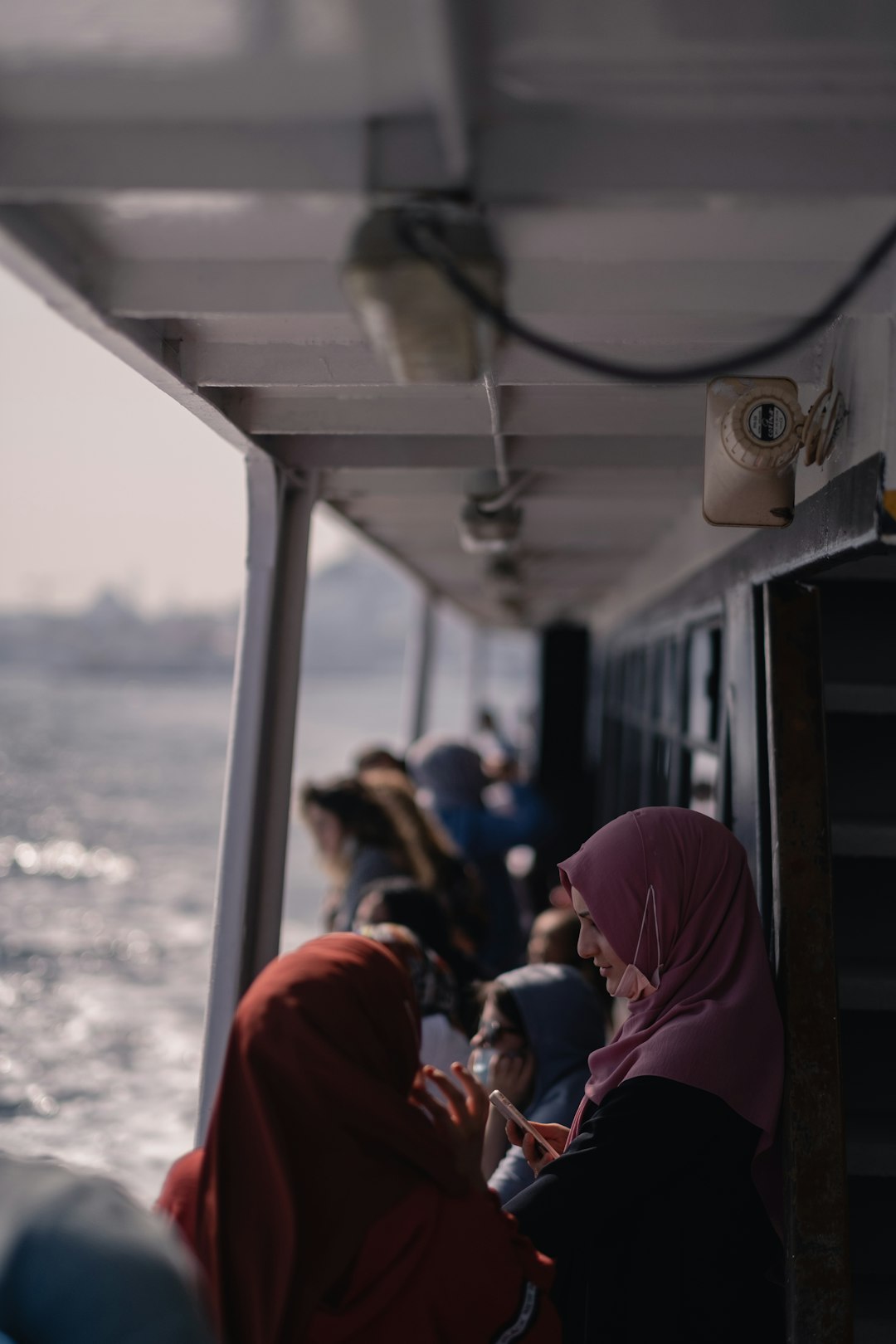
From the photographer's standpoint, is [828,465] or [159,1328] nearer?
[159,1328]

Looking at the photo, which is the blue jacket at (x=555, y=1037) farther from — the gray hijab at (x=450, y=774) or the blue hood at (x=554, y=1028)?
the gray hijab at (x=450, y=774)

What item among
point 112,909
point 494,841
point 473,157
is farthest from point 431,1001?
point 112,909

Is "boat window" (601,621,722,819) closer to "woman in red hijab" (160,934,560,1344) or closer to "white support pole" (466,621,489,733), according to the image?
"woman in red hijab" (160,934,560,1344)

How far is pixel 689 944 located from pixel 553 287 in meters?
1.19

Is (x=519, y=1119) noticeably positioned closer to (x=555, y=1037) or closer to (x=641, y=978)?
(x=641, y=978)

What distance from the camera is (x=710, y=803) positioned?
325 centimetres

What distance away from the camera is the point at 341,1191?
4.41 ft

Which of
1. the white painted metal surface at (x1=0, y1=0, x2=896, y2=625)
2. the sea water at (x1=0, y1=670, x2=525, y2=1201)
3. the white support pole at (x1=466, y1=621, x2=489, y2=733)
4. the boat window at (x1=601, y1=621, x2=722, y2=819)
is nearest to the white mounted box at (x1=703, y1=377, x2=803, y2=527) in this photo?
the white painted metal surface at (x1=0, y1=0, x2=896, y2=625)

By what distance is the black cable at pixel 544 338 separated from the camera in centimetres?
126

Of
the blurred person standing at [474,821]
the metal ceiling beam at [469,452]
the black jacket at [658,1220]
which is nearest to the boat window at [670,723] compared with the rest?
the metal ceiling beam at [469,452]

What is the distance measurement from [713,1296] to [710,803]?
5.38 feet

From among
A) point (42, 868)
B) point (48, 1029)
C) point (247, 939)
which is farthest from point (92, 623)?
point (247, 939)

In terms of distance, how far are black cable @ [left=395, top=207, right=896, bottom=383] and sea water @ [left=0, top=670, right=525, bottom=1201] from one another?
16.4 ft

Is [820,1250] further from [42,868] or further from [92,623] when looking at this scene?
[92,623]
